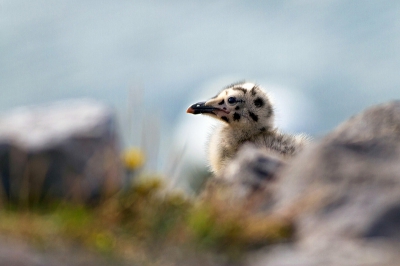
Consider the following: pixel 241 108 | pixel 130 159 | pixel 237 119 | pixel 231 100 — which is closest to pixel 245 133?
pixel 237 119

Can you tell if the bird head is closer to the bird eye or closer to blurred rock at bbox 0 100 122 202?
the bird eye

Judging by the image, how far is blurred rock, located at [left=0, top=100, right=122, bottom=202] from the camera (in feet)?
33.7

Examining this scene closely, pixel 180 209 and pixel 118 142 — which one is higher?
pixel 118 142

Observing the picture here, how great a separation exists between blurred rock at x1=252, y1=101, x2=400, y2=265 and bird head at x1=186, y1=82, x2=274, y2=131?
4043mm

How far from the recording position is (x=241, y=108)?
11836 mm

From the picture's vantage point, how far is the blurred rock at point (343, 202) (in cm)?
595

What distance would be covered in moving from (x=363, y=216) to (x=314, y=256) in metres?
0.62

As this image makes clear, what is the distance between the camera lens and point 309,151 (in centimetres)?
719

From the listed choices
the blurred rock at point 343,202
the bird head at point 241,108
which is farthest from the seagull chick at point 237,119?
the blurred rock at point 343,202

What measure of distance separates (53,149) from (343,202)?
5610mm

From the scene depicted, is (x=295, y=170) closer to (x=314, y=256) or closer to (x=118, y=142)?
(x=314, y=256)

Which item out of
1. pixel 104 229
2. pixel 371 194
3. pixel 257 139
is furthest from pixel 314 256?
pixel 257 139

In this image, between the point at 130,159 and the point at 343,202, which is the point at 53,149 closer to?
the point at 130,159

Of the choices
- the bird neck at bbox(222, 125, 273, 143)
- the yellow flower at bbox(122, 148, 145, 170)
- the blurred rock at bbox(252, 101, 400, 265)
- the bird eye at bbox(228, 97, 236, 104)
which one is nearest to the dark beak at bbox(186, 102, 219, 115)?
the bird eye at bbox(228, 97, 236, 104)
